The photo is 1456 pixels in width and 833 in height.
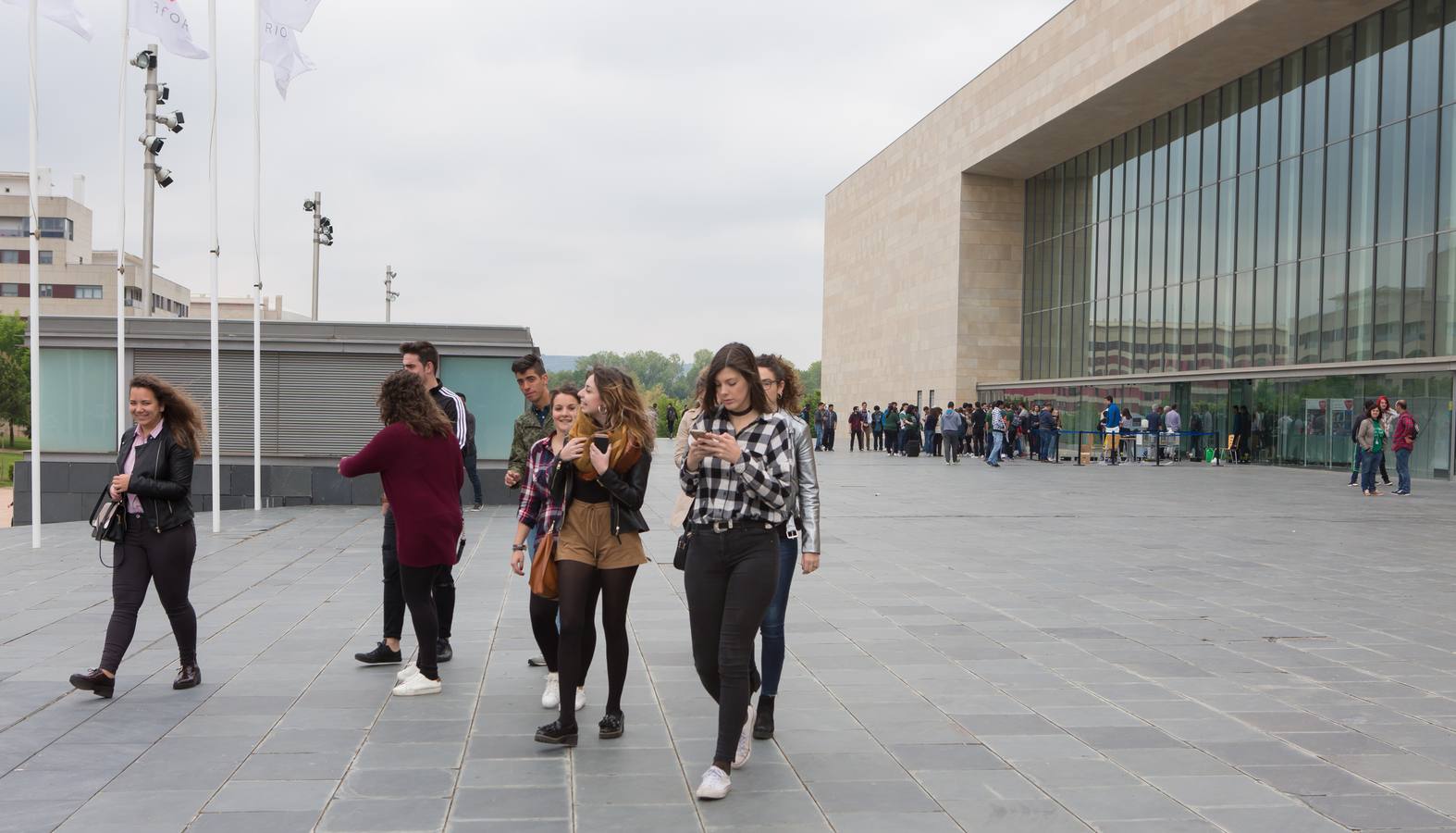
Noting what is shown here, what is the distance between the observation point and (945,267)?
162 feet

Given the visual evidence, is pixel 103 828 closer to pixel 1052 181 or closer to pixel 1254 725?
pixel 1254 725

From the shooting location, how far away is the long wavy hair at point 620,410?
520cm

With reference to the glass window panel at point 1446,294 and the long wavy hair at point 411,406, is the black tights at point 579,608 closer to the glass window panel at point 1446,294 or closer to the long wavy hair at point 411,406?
the long wavy hair at point 411,406

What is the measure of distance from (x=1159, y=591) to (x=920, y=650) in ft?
10.6

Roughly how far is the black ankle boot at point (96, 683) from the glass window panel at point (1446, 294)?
27.1m

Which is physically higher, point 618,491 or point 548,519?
point 618,491

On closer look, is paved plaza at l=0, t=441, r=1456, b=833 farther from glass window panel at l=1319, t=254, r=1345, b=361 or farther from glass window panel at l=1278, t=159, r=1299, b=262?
glass window panel at l=1278, t=159, r=1299, b=262

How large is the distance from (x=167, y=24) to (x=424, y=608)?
1148cm

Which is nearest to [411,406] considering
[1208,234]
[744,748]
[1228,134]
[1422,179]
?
[744,748]

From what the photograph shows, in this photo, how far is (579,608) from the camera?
5.14 meters

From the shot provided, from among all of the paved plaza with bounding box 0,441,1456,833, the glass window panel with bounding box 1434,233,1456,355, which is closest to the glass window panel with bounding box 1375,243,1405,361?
the glass window panel with bounding box 1434,233,1456,355

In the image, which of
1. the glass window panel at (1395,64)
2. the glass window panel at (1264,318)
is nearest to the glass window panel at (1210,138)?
the glass window panel at (1264,318)

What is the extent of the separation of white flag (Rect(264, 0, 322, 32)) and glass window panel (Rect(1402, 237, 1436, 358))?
23.3 m

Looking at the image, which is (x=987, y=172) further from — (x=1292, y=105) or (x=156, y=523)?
(x=156, y=523)
